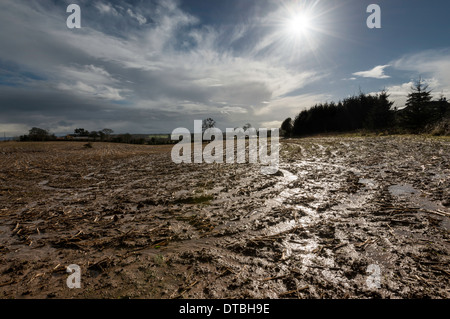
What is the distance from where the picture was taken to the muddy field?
178cm

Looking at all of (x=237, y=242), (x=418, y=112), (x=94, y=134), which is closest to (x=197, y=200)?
(x=237, y=242)

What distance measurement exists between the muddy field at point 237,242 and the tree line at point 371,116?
2245 cm

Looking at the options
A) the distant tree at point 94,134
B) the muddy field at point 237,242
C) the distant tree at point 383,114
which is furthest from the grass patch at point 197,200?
the distant tree at point 94,134

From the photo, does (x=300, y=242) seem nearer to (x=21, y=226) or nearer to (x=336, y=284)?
(x=336, y=284)

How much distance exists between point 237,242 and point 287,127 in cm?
4994

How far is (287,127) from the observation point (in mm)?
49094

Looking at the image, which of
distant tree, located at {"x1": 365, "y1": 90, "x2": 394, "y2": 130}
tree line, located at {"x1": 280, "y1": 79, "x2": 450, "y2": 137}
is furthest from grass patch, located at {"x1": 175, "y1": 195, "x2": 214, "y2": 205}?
distant tree, located at {"x1": 365, "y1": 90, "x2": 394, "y2": 130}

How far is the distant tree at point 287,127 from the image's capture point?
47.2 metres

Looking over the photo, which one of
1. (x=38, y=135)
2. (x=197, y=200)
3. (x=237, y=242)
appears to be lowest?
(x=237, y=242)

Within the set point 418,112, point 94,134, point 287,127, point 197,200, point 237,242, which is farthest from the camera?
point 287,127

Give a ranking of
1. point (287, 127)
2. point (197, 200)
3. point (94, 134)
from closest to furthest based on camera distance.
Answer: point (197, 200) → point (94, 134) → point (287, 127)

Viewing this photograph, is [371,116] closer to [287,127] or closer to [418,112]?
[418,112]

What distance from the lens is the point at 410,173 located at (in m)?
5.30
